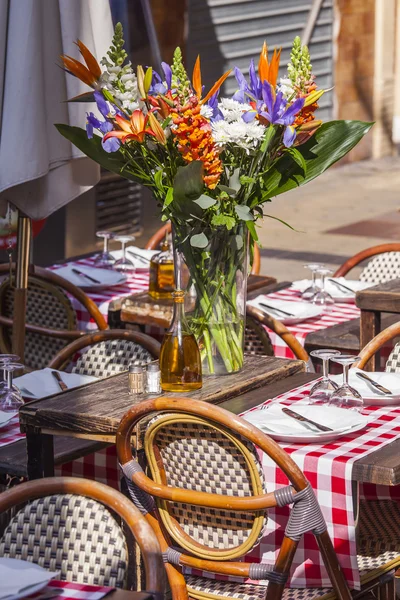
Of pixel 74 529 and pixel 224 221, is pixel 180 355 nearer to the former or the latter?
pixel 224 221

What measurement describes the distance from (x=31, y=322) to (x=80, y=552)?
9.65 ft

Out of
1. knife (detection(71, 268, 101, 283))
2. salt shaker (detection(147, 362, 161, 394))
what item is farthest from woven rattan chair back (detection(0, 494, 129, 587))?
knife (detection(71, 268, 101, 283))

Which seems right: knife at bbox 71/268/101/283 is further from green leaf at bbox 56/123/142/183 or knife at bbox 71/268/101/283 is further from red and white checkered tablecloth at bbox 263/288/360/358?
green leaf at bbox 56/123/142/183

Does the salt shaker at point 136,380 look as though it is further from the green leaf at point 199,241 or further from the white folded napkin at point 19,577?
the white folded napkin at point 19,577

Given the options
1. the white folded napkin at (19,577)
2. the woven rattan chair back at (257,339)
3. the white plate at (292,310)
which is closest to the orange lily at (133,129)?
the white folded napkin at (19,577)

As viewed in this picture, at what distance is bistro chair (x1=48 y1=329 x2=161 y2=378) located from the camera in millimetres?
4141

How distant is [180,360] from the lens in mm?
3422

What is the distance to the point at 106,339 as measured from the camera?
13.8 ft

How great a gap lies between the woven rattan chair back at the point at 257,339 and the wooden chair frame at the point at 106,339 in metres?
0.58

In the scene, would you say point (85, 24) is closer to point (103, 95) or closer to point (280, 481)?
point (103, 95)

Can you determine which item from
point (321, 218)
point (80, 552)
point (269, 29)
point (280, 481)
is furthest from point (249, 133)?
point (269, 29)

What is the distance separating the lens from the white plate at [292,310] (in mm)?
4965

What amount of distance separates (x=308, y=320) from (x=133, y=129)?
199 centimetres

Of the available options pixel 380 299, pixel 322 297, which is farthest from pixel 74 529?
pixel 322 297
